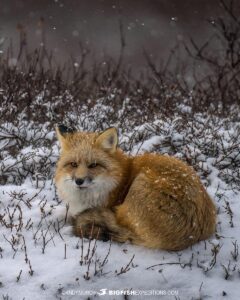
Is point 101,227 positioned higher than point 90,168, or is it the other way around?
point 90,168

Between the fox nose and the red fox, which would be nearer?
the red fox

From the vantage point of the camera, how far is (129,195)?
4.30 meters

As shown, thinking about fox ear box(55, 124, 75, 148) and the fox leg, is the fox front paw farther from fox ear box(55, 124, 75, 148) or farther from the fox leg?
fox ear box(55, 124, 75, 148)

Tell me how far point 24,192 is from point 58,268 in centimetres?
188

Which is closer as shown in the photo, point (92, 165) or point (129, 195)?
point (129, 195)

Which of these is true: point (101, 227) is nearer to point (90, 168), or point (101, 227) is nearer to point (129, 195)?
point (129, 195)

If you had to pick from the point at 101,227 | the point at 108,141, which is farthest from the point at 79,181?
the point at 108,141

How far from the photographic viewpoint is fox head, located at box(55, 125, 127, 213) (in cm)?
448

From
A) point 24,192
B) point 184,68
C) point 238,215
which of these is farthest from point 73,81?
point 238,215

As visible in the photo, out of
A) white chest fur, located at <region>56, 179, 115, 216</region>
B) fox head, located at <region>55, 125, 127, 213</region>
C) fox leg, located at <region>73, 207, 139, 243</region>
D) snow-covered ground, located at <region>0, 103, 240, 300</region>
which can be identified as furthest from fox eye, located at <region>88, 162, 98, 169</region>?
snow-covered ground, located at <region>0, 103, 240, 300</region>

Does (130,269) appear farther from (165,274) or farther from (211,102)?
(211,102)

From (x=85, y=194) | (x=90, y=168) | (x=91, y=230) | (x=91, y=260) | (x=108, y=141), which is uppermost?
(x=108, y=141)

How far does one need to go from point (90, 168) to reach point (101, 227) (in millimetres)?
716

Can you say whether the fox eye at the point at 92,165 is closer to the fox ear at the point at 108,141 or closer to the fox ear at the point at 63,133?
the fox ear at the point at 108,141
